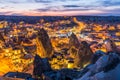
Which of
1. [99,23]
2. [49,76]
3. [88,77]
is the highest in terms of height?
[88,77]

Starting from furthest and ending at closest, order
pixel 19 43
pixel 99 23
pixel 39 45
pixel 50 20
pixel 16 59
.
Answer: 1. pixel 50 20
2. pixel 99 23
3. pixel 19 43
4. pixel 39 45
5. pixel 16 59

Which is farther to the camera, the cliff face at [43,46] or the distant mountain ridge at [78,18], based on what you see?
the distant mountain ridge at [78,18]

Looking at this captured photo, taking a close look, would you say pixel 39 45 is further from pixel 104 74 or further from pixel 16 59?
pixel 104 74

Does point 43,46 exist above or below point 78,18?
above

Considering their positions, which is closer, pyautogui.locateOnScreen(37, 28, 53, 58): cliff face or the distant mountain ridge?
pyautogui.locateOnScreen(37, 28, 53, 58): cliff face

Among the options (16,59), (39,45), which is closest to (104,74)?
(16,59)

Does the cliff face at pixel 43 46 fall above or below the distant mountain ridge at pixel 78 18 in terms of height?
above

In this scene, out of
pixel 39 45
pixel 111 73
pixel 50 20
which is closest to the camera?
pixel 111 73

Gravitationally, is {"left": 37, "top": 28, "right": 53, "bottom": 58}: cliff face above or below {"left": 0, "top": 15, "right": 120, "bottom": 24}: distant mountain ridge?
above

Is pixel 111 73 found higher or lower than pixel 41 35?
higher

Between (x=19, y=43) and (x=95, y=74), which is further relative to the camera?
(x=19, y=43)

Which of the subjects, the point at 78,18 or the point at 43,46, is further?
the point at 78,18
